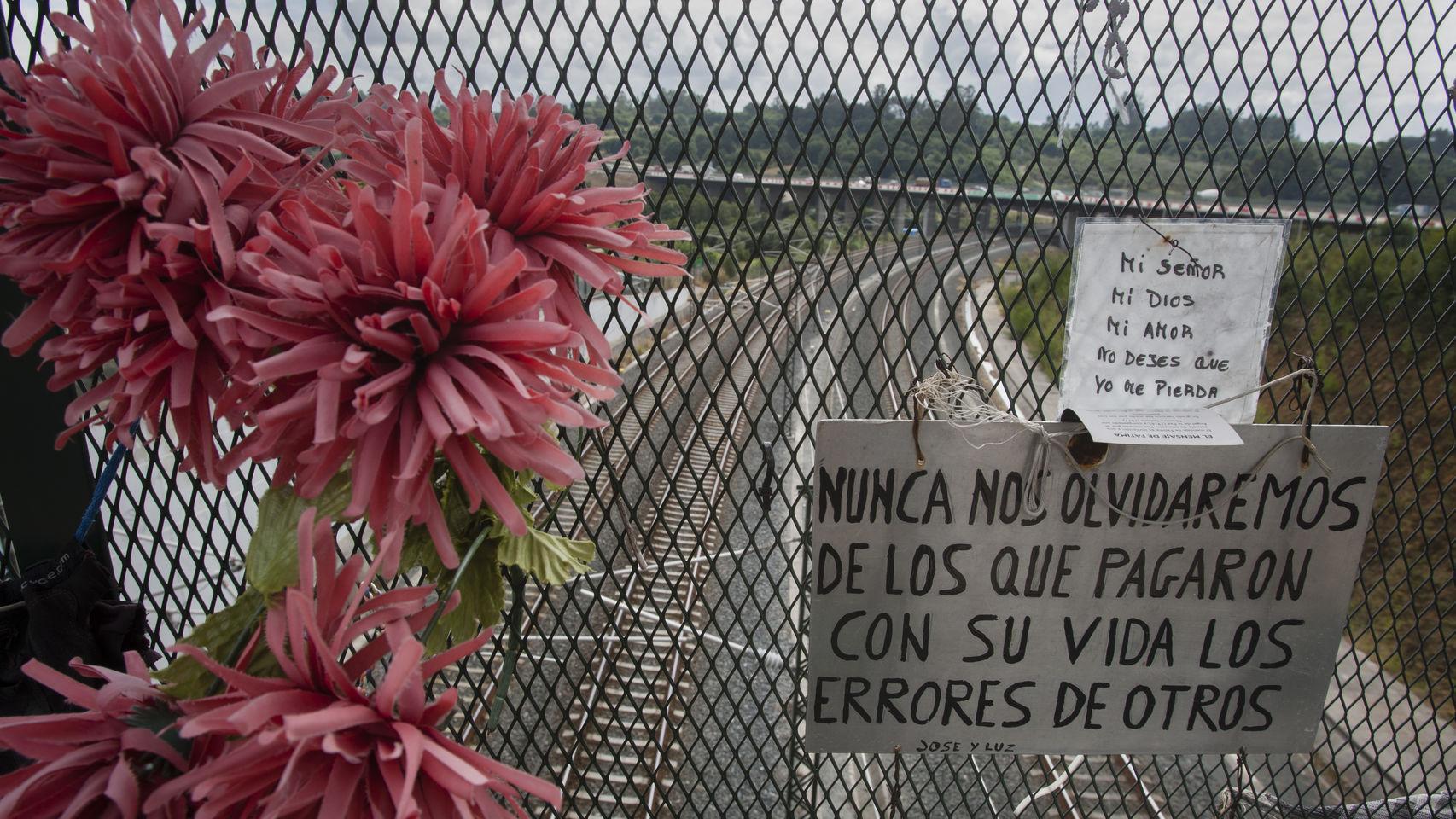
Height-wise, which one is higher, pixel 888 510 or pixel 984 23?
pixel 984 23

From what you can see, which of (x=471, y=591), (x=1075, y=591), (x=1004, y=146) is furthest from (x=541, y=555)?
(x=1004, y=146)

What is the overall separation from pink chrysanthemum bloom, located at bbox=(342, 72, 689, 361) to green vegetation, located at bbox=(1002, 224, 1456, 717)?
33.2 inches

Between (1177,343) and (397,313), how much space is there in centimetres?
132

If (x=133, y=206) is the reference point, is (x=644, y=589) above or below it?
below

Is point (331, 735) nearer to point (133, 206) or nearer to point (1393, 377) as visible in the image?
point (133, 206)

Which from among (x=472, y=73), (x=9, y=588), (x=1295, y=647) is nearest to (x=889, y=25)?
→ (x=472, y=73)

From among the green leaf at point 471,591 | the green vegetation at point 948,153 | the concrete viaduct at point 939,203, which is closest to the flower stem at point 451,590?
the green leaf at point 471,591

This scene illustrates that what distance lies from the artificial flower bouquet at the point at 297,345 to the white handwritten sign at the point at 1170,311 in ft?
3.09

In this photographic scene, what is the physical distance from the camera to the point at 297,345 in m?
0.66

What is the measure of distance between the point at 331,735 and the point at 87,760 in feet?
0.86

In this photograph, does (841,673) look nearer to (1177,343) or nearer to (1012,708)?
(1012,708)

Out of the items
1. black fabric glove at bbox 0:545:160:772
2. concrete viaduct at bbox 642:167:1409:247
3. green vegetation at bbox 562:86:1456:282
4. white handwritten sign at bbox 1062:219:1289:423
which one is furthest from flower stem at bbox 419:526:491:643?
white handwritten sign at bbox 1062:219:1289:423

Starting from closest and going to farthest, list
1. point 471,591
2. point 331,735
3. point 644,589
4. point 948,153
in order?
1. point 331,735
2. point 471,591
3. point 948,153
4. point 644,589

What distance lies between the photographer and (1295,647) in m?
1.50
